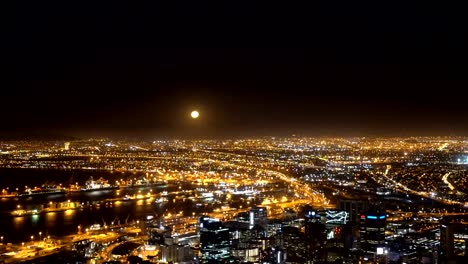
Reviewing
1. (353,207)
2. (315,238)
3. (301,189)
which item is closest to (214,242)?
(315,238)

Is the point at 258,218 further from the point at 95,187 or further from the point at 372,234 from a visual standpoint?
the point at 95,187

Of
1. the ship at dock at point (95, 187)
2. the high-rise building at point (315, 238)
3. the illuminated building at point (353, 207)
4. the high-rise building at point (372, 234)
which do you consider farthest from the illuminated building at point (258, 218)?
the ship at dock at point (95, 187)

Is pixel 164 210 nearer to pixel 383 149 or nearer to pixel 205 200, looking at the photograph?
pixel 205 200

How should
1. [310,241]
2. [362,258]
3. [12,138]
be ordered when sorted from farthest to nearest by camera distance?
[12,138], [310,241], [362,258]

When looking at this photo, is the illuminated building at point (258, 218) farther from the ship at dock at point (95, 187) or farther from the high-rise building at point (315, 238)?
the ship at dock at point (95, 187)

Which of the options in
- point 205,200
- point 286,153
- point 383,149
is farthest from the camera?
point 383,149

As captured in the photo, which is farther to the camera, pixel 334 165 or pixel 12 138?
pixel 12 138

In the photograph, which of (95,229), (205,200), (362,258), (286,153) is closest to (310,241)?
(362,258)
